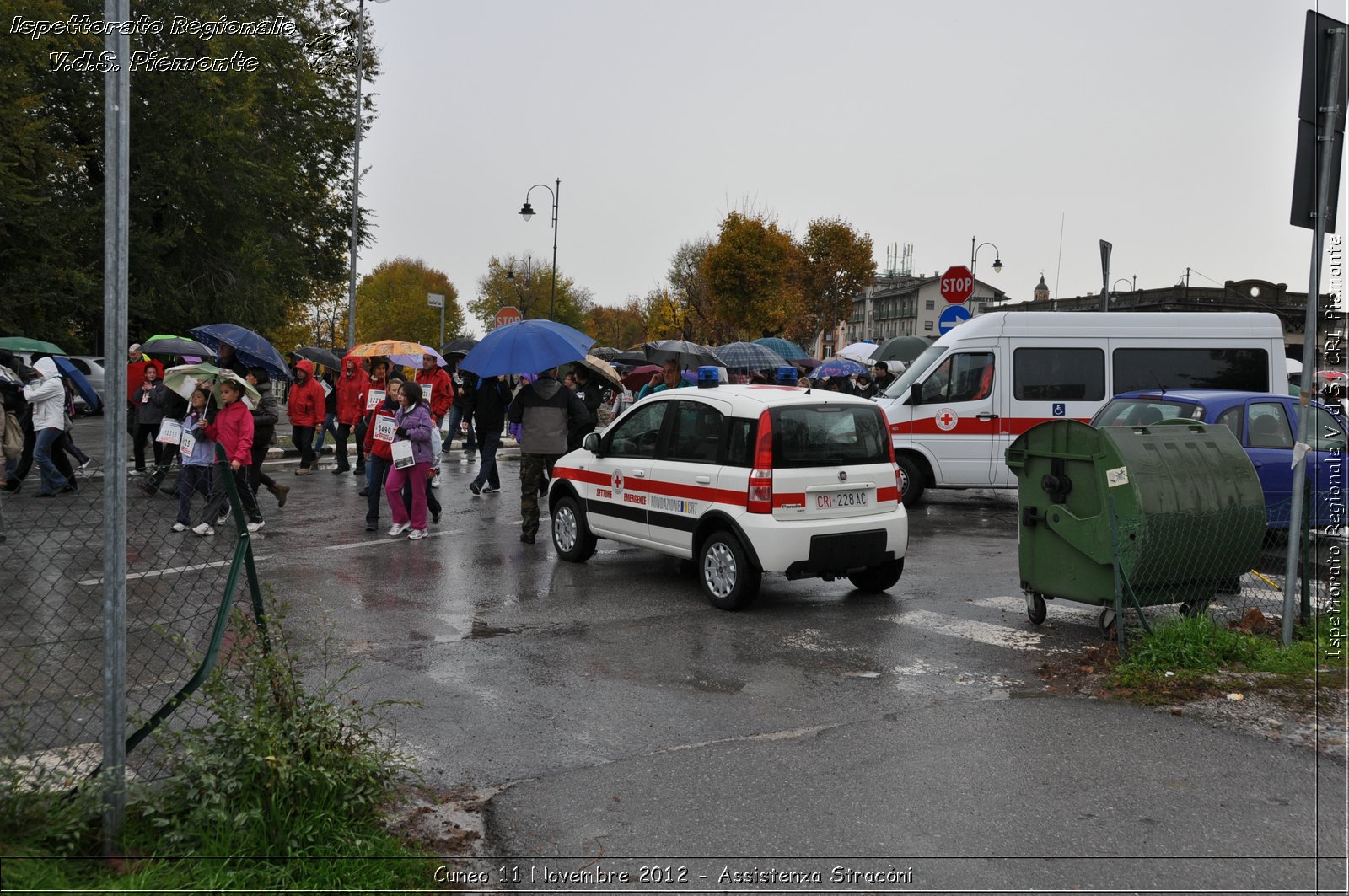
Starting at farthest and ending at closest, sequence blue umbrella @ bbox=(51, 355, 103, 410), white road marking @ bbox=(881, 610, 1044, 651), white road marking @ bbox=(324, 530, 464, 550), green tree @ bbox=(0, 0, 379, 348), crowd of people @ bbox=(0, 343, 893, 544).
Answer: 1. green tree @ bbox=(0, 0, 379, 348)
2. blue umbrella @ bbox=(51, 355, 103, 410)
3. crowd of people @ bbox=(0, 343, 893, 544)
4. white road marking @ bbox=(324, 530, 464, 550)
5. white road marking @ bbox=(881, 610, 1044, 651)

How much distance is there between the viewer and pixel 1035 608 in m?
8.16

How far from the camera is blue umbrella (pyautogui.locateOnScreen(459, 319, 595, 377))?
1243 centimetres

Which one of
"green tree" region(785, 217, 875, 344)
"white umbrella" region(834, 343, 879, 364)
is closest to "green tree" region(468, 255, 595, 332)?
"green tree" region(785, 217, 875, 344)

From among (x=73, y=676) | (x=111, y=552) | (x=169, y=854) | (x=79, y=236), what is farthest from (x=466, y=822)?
(x=79, y=236)

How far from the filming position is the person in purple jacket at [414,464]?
11.7 meters

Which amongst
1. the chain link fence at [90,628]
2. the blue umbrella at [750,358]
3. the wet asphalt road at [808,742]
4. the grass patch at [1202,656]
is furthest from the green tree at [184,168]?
the grass patch at [1202,656]

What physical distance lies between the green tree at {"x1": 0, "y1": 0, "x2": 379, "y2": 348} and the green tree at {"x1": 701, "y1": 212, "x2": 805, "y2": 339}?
18609mm

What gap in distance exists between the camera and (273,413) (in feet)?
43.7

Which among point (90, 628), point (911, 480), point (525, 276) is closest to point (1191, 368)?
point (911, 480)

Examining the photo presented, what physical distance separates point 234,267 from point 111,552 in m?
32.6

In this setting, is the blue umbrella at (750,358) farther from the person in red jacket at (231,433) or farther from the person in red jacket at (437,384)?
the person in red jacket at (231,433)

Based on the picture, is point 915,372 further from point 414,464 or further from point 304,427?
point 304,427

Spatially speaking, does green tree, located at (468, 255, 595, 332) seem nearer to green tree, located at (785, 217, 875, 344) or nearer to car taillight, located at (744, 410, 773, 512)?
green tree, located at (785, 217, 875, 344)

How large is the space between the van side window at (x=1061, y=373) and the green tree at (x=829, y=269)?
45117 mm
